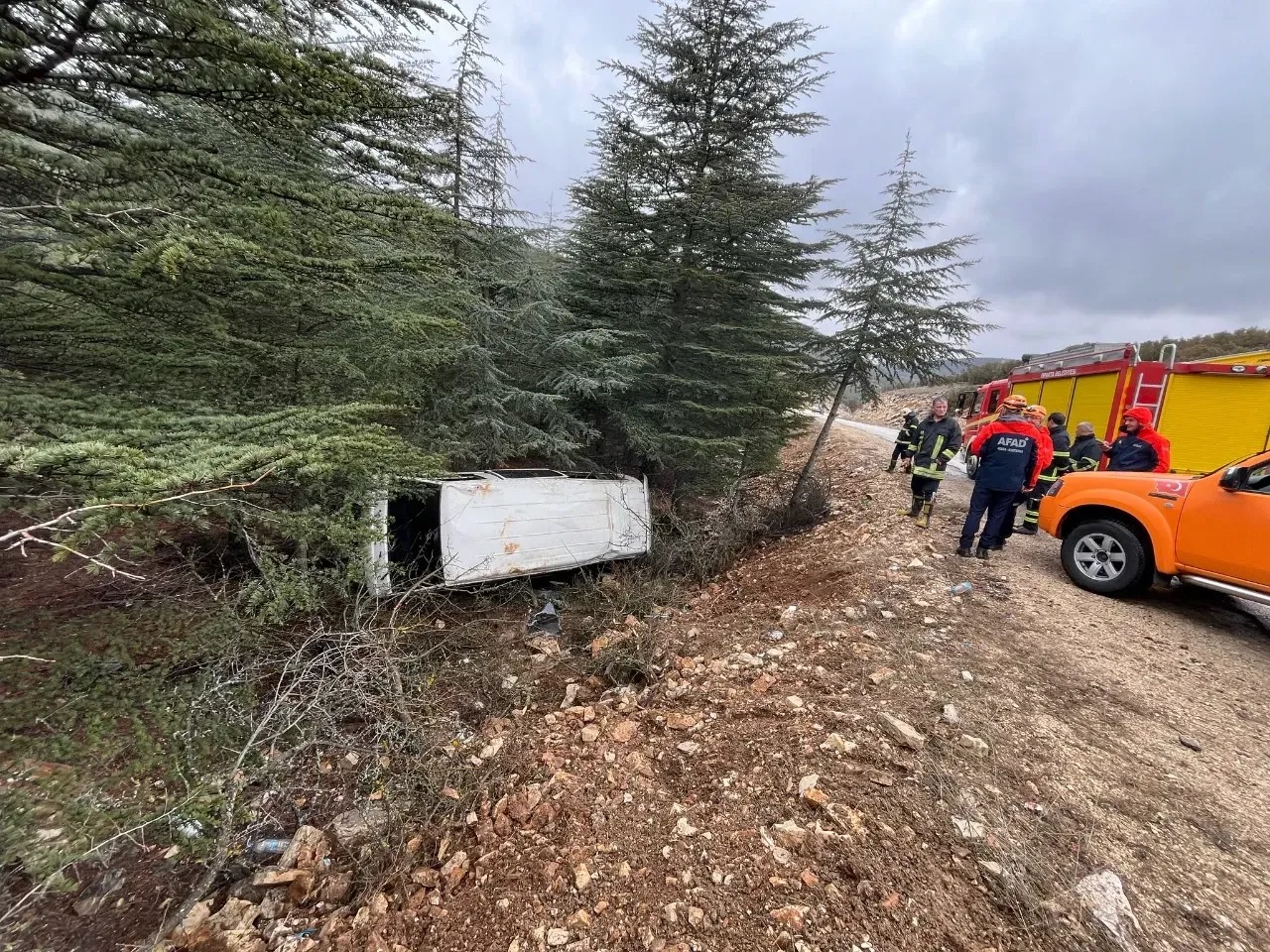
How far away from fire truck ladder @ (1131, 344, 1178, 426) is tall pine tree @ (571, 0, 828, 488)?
5.75 metres

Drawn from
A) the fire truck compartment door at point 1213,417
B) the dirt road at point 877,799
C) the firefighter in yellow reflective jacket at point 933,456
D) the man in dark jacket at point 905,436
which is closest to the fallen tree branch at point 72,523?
the dirt road at point 877,799

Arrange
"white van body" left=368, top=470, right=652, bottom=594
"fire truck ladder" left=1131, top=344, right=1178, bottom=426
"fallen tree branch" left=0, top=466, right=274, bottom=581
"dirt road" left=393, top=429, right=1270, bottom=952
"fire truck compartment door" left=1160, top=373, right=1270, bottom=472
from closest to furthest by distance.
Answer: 1. "fallen tree branch" left=0, top=466, right=274, bottom=581
2. "dirt road" left=393, top=429, right=1270, bottom=952
3. "white van body" left=368, top=470, right=652, bottom=594
4. "fire truck compartment door" left=1160, top=373, right=1270, bottom=472
5. "fire truck ladder" left=1131, top=344, right=1178, bottom=426

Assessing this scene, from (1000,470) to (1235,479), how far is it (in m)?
1.69

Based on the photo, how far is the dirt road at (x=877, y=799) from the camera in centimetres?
215

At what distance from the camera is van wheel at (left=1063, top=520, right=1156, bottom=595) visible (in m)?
5.02

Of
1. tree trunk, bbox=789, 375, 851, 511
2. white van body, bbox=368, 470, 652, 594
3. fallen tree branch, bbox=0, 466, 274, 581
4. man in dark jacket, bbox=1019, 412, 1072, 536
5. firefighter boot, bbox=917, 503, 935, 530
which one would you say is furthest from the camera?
tree trunk, bbox=789, 375, 851, 511

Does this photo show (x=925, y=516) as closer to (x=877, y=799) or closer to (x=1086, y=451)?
(x=1086, y=451)

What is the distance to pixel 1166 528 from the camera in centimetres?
476

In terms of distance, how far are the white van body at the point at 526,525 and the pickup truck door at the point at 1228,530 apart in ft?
18.5

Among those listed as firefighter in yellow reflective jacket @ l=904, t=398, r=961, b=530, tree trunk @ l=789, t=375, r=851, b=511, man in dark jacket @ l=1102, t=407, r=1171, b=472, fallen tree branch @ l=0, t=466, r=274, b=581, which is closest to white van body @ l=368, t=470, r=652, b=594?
fallen tree branch @ l=0, t=466, r=274, b=581

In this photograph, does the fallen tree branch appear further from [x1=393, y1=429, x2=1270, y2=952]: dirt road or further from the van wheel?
the van wheel

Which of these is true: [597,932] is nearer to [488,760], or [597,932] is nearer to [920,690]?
[488,760]

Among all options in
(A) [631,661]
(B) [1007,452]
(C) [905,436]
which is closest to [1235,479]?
(B) [1007,452]

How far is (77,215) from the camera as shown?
8.53ft
